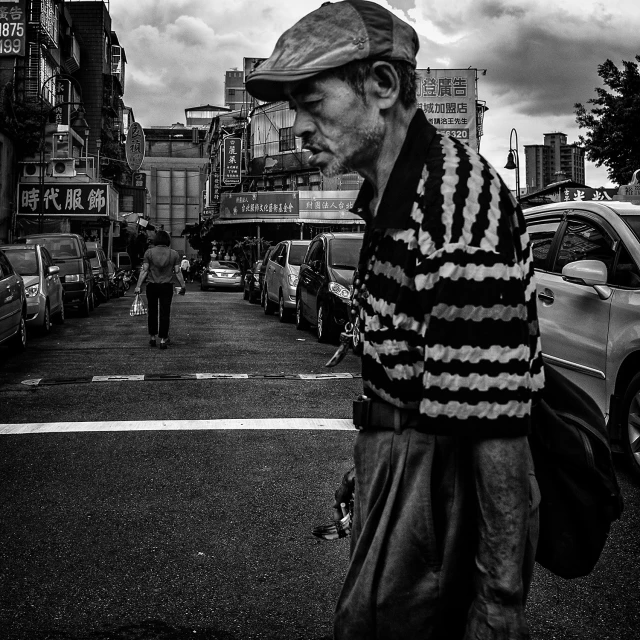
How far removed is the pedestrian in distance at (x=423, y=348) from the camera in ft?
5.46

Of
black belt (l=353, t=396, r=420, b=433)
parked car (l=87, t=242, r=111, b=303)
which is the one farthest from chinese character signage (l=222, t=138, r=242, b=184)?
black belt (l=353, t=396, r=420, b=433)

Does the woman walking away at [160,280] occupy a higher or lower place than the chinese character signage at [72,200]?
lower

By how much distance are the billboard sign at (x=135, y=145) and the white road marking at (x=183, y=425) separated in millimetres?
54664

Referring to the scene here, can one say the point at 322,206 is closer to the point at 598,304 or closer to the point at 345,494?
the point at 598,304

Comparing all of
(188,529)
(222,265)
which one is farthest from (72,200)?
(188,529)

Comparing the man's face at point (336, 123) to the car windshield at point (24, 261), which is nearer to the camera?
the man's face at point (336, 123)

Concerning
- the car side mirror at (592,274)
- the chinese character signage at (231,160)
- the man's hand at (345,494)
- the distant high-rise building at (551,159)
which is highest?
the distant high-rise building at (551,159)

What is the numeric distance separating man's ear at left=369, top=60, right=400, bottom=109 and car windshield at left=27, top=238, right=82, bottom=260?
832 inches

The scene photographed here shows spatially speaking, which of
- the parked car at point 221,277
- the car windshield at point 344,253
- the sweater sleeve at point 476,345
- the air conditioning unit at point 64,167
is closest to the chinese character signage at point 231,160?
the air conditioning unit at point 64,167

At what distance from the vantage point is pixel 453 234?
1.67 metres

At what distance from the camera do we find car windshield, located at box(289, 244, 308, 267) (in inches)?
775

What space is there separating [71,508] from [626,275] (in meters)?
3.65

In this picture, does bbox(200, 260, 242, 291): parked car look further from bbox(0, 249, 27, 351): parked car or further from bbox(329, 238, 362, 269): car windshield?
bbox(0, 249, 27, 351): parked car

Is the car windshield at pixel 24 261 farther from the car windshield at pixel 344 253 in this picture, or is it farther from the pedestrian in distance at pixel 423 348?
the pedestrian in distance at pixel 423 348
